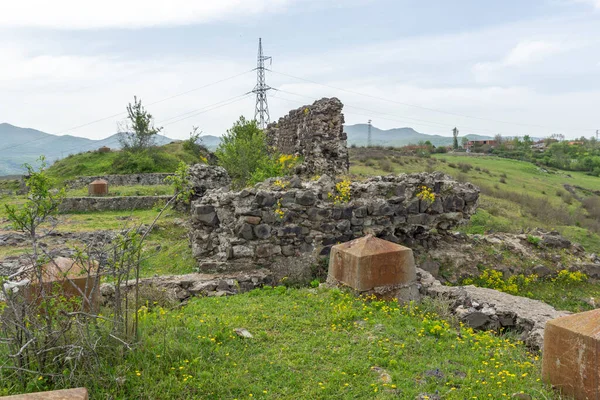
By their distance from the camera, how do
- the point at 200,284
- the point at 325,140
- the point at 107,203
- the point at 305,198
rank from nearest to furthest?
the point at 200,284 < the point at 305,198 < the point at 325,140 < the point at 107,203

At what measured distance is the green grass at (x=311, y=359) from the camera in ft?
14.8

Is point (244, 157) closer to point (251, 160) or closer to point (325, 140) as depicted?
point (251, 160)

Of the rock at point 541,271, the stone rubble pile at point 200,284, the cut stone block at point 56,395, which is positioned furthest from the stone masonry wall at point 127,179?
the cut stone block at point 56,395

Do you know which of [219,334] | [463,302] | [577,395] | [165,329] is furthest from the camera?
[463,302]

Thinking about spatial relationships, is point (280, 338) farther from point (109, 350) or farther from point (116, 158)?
point (116, 158)

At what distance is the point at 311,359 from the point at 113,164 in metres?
31.4

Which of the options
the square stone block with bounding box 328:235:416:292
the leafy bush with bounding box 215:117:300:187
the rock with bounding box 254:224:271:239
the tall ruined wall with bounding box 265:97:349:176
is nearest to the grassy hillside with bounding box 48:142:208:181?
the leafy bush with bounding box 215:117:300:187

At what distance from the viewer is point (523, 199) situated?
2966cm

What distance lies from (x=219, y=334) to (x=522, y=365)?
3.58 m

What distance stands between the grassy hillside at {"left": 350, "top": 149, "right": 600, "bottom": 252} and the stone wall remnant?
9.93 metres

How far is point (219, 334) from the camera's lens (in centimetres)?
559

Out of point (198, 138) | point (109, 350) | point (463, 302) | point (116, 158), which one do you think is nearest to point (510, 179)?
point (198, 138)

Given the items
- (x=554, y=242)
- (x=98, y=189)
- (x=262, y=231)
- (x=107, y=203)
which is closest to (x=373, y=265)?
(x=262, y=231)

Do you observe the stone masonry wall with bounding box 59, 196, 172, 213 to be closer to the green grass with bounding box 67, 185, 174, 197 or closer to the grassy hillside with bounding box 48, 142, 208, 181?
the green grass with bounding box 67, 185, 174, 197
